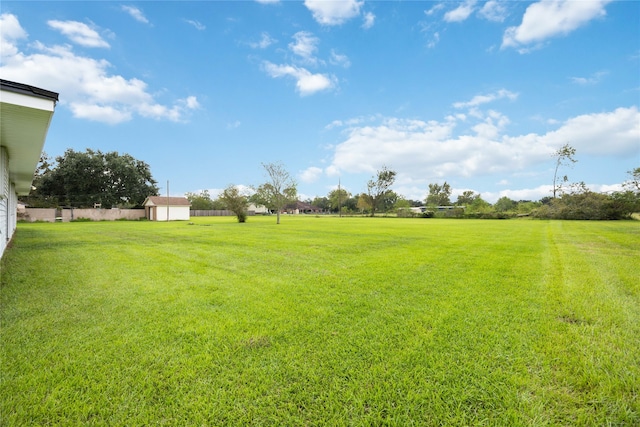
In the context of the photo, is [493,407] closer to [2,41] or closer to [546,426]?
[546,426]

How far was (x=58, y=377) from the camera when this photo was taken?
6.48 ft

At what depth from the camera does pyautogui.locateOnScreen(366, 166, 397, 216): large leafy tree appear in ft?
169

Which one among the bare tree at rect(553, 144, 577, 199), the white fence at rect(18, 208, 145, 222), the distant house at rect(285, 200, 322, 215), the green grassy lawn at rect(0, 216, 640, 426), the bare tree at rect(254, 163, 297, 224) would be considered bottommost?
the green grassy lawn at rect(0, 216, 640, 426)

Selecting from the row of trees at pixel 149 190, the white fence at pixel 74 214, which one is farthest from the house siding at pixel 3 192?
the white fence at pixel 74 214

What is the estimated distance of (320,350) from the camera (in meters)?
2.34

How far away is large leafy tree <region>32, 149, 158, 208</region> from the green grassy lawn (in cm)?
3612

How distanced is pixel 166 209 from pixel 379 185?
37.8m

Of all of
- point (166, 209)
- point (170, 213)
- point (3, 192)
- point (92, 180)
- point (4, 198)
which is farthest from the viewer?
point (92, 180)

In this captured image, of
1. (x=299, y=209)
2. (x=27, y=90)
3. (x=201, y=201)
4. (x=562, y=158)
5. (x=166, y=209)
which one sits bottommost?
(x=166, y=209)

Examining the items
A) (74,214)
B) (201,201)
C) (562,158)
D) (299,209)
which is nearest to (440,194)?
(562,158)

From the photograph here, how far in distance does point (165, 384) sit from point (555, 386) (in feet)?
9.35

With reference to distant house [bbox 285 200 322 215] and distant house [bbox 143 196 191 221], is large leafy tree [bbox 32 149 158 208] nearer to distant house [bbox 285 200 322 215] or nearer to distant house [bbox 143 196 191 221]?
distant house [bbox 143 196 191 221]

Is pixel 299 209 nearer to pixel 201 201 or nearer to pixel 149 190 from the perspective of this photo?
pixel 201 201

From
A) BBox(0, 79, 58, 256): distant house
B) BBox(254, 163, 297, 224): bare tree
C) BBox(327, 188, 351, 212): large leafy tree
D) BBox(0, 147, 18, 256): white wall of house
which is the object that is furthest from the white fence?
BBox(327, 188, 351, 212): large leafy tree
